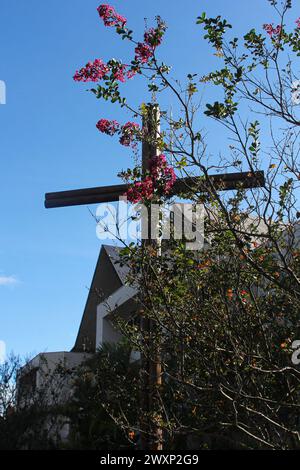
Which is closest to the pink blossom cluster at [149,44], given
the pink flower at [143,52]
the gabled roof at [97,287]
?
the pink flower at [143,52]

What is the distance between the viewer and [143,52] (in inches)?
280

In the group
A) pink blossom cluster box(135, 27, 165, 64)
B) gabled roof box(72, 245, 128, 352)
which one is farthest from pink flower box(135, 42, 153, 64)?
gabled roof box(72, 245, 128, 352)

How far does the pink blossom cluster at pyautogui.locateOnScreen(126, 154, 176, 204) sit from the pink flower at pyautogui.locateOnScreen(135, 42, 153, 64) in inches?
44.8

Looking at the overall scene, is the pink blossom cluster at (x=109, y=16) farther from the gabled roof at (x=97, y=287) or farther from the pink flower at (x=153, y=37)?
the gabled roof at (x=97, y=287)

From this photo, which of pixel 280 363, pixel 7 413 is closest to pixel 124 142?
pixel 280 363

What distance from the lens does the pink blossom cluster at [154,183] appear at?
7.21 meters

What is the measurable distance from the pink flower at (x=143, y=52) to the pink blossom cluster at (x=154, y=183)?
114 cm

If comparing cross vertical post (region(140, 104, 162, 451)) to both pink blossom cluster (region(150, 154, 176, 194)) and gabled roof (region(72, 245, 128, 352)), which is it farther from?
gabled roof (region(72, 245, 128, 352))

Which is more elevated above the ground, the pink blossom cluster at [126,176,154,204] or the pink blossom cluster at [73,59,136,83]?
the pink blossom cluster at [73,59,136,83]

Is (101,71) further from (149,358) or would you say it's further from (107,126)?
(149,358)

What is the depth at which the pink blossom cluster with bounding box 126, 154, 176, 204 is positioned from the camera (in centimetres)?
721

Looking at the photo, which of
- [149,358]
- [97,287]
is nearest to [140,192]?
[149,358]
